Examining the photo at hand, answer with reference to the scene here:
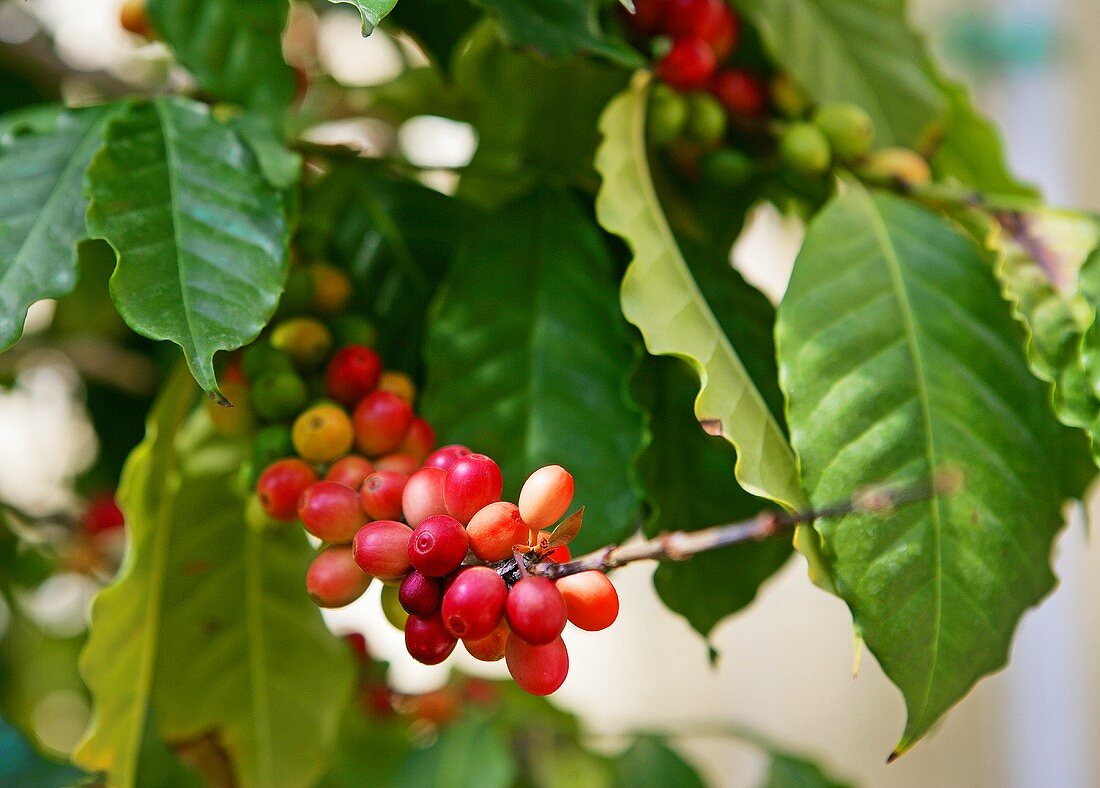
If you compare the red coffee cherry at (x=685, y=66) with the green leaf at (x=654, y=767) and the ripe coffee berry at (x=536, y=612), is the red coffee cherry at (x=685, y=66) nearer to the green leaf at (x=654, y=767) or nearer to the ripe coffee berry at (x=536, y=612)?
the ripe coffee berry at (x=536, y=612)

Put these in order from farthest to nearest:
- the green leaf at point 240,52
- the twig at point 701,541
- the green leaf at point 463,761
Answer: the green leaf at point 463,761, the green leaf at point 240,52, the twig at point 701,541

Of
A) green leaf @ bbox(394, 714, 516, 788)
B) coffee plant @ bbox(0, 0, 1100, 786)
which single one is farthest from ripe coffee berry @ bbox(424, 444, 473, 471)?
green leaf @ bbox(394, 714, 516, 788)

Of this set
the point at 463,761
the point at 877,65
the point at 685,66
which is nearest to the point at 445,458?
the point at 685,66

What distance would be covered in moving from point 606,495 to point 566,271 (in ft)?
0.34

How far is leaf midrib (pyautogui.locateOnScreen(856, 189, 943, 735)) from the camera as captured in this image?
11.6 inches

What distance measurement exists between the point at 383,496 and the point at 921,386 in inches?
7.3

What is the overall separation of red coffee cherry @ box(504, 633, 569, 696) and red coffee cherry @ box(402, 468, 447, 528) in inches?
1.7

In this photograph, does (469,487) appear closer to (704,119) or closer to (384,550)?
(384,550)

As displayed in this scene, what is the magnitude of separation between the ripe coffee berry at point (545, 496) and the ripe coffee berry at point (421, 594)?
0.03m

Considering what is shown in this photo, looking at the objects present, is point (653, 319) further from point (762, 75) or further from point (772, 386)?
point (762, 75)

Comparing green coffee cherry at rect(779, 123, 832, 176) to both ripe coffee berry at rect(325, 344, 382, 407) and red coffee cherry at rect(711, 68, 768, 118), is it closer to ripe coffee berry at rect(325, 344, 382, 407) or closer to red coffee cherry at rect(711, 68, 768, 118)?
red coffee cherry at rect(711, 68, 768, 118)

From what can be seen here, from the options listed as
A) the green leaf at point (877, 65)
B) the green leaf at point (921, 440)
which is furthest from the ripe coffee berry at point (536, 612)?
the green leaf at point (877, 65)

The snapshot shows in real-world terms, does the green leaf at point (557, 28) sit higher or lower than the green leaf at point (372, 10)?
lower

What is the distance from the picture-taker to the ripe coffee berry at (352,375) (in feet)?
1.18
